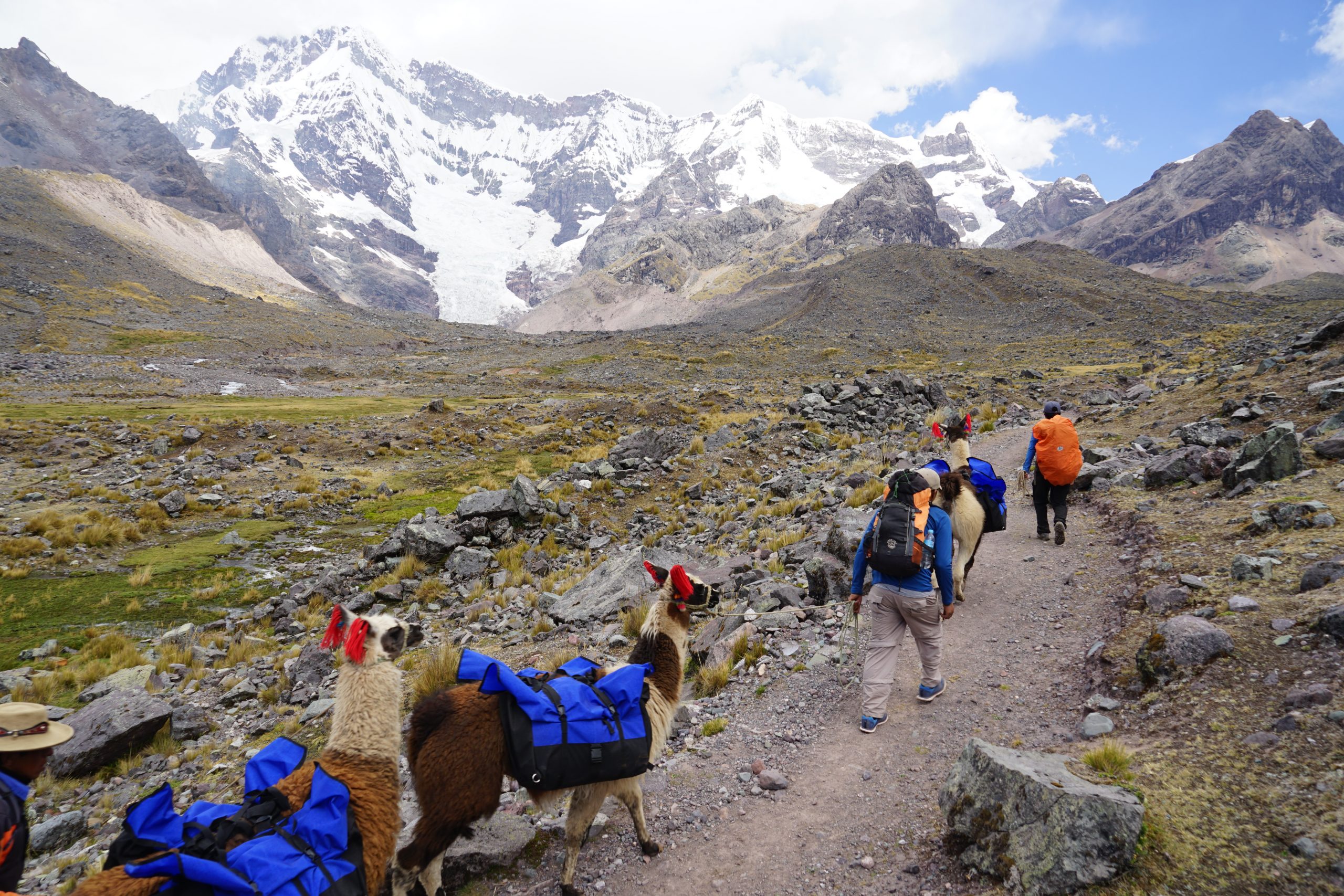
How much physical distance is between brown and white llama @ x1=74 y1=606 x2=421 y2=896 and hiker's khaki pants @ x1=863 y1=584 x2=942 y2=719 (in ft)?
Answer: 12.5

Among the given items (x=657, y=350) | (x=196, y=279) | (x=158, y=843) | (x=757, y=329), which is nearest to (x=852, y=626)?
(x=158, y=843)

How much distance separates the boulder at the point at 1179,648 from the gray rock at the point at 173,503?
61.8 ft

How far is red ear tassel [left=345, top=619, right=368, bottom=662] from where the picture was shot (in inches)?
141

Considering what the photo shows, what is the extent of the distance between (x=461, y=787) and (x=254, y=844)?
1.09m

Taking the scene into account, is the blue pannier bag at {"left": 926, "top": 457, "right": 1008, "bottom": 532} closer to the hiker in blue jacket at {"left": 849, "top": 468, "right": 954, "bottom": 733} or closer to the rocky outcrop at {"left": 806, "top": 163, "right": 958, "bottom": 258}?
the hiker in blue jacket at {"left": 849, "top": 468, "right": 954, "bottom": 733}

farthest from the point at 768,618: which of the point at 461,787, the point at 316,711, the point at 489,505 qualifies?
the point at 489,505

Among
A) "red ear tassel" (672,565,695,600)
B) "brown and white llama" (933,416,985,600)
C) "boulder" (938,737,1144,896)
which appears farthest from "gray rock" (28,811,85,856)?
"brown and white llama" (933,416,985,600)

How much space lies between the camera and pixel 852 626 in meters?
6.64

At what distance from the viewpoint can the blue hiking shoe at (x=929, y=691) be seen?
522 cm

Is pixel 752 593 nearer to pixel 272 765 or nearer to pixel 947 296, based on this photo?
pixel 272 765

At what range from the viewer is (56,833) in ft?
15.7

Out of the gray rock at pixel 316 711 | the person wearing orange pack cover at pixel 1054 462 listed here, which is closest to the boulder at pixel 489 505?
the gray rock at pixel 316 711

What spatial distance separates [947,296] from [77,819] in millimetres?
93761

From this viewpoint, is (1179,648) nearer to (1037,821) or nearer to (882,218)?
(1037,821)
